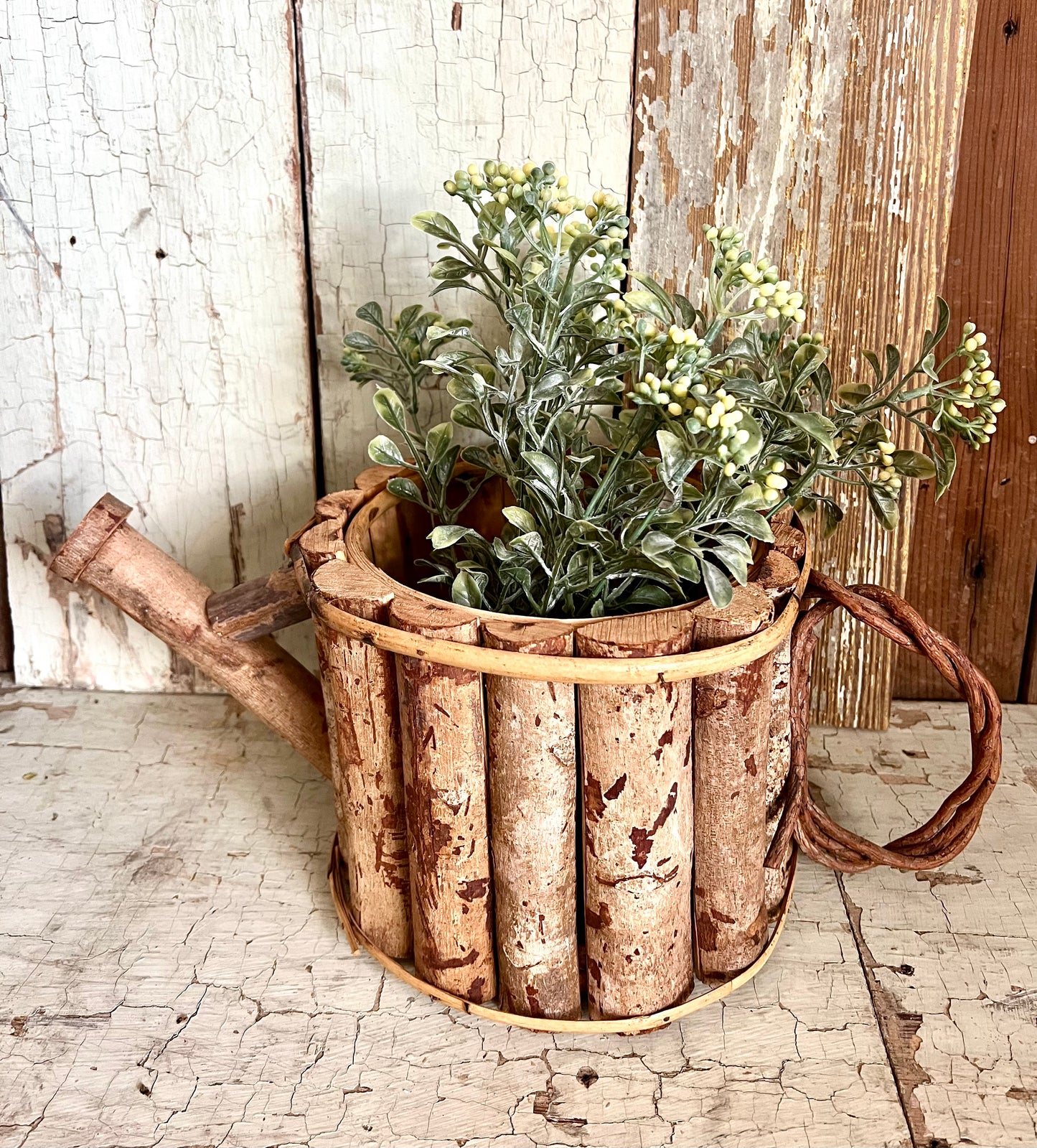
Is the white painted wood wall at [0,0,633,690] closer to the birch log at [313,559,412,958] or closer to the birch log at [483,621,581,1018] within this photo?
the birch log at [313,559,412,958]

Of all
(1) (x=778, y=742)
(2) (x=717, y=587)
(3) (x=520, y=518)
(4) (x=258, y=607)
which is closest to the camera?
(2) (x=717, y=587)

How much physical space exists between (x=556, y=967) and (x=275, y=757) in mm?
565

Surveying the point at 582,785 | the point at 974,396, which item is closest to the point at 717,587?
the point at 582,785

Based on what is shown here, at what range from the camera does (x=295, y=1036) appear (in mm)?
Answer: 962

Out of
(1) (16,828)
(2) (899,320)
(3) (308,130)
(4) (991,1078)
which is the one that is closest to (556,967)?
(4) (991,1078)

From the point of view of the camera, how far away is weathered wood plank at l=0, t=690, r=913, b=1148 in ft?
2.88

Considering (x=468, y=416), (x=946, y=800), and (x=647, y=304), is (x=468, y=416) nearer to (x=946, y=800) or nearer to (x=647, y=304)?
(x=647, y=304)

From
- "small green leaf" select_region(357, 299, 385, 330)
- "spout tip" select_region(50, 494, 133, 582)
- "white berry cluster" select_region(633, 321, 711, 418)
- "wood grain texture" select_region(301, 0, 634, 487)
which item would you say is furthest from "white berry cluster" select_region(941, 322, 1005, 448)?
"spout tip" select_region(50, 494, 133, 582)

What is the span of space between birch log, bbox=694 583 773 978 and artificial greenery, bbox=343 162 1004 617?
→ 0.04 metres

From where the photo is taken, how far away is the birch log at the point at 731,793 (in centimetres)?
89

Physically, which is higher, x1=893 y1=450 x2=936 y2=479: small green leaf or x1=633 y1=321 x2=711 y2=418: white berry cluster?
x1=633 y1=321 x2=711 y2=418: white berry cluster

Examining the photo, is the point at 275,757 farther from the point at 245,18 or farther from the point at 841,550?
the point at 245,18

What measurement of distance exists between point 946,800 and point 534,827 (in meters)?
0.46

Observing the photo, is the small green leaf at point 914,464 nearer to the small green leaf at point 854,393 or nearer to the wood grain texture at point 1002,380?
the small green leaf at point 854,393
